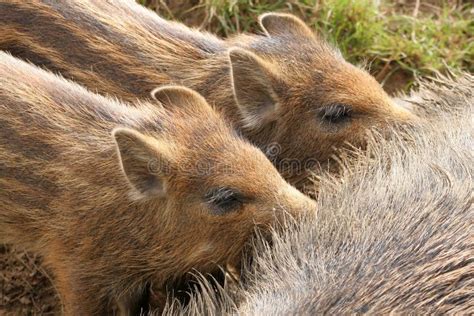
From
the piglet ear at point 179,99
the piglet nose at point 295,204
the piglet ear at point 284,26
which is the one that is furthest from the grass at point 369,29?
the piglet nose at point 295,204

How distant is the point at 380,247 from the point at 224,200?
778 mm

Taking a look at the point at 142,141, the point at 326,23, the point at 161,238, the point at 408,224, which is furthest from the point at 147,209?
the point at 326,23

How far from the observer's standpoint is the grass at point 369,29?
15.3ft

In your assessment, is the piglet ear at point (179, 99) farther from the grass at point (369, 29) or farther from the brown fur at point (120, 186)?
the grass at point (369, 29)

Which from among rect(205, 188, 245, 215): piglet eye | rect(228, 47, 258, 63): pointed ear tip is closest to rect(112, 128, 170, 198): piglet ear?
rect(205, 188, 245, 215): piglet eye

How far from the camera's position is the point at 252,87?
3.64 m

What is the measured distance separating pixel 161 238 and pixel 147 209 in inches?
4.7

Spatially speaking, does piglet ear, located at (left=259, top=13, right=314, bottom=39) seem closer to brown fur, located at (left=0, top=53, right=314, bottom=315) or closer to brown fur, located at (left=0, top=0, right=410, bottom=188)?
brown fur, located at (left=0, top=0, right=410, bottom=188)

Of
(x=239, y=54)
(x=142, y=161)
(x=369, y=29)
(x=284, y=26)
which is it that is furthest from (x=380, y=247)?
(x=369, y=29)

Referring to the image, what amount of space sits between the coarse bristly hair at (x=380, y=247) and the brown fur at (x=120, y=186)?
27cm

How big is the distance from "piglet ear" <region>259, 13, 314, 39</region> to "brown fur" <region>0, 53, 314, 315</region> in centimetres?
73

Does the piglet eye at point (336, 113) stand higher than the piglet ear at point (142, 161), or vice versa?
the piglet eye at point (336, 113)

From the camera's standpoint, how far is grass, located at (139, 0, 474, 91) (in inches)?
183

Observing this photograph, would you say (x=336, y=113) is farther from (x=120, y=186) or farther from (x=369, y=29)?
(x=369, y=29)
